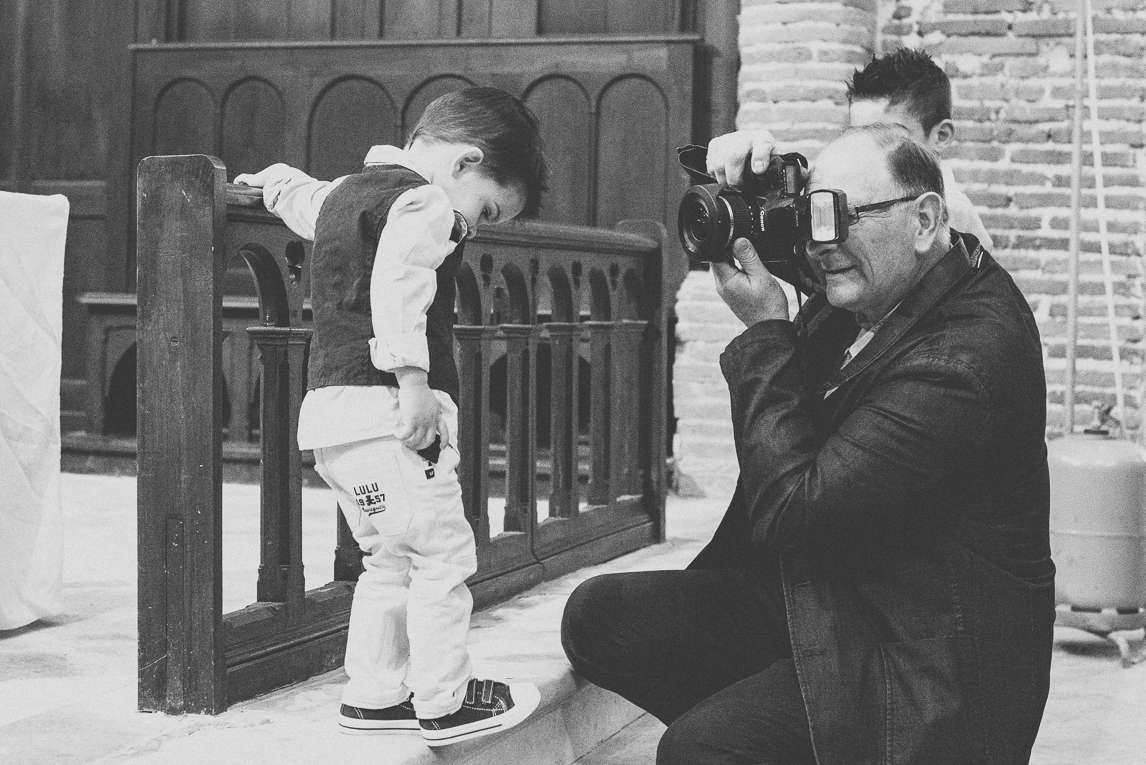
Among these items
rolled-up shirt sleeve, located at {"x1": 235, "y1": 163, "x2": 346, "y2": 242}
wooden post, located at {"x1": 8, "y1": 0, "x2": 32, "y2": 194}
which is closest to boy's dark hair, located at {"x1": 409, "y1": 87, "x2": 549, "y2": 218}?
rolled-up shirt sleeve, located at {"x1": 235, "y1": 163, "x2": 346, "y2": 242}

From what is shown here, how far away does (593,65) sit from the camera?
5773 mm

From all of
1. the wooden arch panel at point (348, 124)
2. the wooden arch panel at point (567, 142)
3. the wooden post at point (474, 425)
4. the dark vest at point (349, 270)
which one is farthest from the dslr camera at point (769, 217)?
the wooden arch panel at point (348, 124)

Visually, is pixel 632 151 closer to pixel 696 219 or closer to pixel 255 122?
pixel 255 122

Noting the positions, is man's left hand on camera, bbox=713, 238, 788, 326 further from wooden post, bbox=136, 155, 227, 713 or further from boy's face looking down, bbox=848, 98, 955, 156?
boy's face looking down, bbox=848, 98, 955, 156

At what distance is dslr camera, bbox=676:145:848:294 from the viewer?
200cm

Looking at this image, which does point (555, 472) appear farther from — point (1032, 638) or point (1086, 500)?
point (1032, 638)

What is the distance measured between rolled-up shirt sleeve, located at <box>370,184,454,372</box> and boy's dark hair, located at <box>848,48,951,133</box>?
4.16 ft

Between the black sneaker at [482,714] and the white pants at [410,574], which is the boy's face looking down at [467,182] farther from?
the black sneaker at [482,714]

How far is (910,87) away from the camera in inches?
119

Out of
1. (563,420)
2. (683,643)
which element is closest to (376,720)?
(683,643)

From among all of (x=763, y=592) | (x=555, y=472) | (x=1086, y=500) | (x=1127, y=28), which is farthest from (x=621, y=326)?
(x=1127, y=28)

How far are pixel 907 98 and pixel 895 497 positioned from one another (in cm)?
136

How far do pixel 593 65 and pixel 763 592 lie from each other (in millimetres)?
3784

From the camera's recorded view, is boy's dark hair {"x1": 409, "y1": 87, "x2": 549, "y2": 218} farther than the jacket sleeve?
Yes
